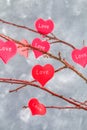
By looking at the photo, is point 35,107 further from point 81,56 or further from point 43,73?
point 81,56

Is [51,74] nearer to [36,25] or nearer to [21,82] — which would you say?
[21,82]

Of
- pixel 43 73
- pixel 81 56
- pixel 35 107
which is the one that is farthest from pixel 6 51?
pixel 81 56

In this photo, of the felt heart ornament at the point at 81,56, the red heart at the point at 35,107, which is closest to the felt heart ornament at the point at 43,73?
the red heart at the point at 35,107

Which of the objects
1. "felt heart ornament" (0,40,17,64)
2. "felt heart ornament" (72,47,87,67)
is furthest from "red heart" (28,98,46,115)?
"felt heart ornament" (72,47,87,67)

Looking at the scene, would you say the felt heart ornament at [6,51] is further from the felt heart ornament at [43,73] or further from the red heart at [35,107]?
the red heart at [35,107]

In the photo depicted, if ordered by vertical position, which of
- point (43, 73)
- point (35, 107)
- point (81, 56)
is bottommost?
point (35, 107)

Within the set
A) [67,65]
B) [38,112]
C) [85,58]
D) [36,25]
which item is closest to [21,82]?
[67,65]
